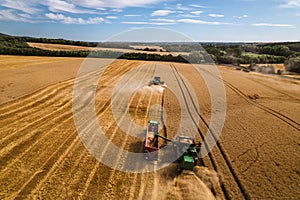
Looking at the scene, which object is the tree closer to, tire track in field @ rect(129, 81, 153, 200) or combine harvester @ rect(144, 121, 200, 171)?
combine harvester @ rect(144, 121, 200, 171)

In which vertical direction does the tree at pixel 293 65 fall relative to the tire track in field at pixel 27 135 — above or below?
above

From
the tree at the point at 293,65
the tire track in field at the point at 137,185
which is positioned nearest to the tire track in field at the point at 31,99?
the tire track in field at the point at 137,185

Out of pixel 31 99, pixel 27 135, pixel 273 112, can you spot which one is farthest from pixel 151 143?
pixel 273 112

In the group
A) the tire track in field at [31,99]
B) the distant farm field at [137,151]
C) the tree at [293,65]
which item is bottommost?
the distant farm field at [137,151]

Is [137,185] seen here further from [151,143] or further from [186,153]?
[151,143]

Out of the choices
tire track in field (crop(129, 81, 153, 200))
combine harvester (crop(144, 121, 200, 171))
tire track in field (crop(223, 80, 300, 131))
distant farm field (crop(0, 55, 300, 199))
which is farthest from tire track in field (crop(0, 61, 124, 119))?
tire track in field (crop(223, 80, 300, 131))

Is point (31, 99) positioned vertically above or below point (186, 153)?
above

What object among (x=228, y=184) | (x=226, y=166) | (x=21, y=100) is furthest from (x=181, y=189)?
(x=21, y=100)

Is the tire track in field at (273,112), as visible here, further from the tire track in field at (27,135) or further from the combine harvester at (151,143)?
Result: the tire track in field at (27,135)
